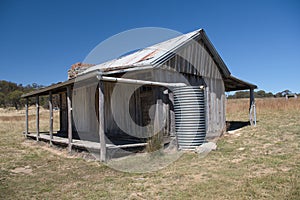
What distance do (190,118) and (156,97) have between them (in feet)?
4.59

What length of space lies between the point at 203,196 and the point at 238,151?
12.3 feet

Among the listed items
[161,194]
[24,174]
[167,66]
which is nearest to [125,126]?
[167,66]

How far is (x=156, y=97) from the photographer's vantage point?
7.62m

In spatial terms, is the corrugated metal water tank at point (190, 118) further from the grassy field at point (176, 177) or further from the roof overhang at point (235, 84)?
the roof overhang at point (235, 84)

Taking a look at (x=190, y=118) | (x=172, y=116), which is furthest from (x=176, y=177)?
(x=172, y=116)

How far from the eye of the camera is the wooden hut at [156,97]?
6984mm

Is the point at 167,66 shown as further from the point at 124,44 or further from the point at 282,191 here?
the point at 282,191

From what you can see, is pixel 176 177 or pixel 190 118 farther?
pixel 190 118

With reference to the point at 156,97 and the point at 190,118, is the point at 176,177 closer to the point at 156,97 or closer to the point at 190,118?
the point at 190,118

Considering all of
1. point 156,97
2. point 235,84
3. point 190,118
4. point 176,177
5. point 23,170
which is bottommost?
point 23,170

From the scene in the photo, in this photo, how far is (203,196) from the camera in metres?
3.58

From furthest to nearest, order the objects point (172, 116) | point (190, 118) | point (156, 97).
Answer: point (156, 97), point (172, 116), point (190, 118)

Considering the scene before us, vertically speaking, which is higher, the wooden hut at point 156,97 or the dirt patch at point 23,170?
the wooden hut at point 156,97

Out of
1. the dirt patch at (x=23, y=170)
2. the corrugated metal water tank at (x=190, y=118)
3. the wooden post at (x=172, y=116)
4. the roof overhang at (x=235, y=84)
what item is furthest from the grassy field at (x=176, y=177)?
the roof overhang at (x=235, y=84)
